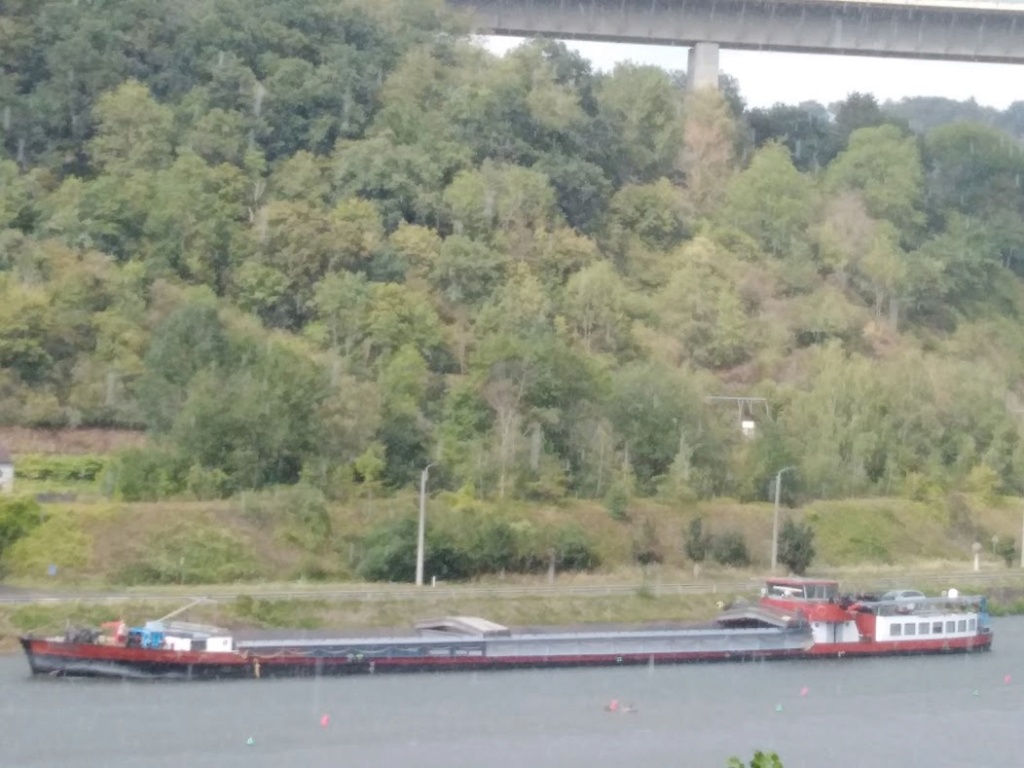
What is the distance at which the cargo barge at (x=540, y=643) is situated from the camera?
3350 cm

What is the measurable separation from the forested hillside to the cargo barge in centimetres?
795

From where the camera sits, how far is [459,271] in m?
58.2

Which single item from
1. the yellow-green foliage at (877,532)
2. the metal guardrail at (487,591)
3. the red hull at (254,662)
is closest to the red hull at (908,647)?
the red hull at (254,662)

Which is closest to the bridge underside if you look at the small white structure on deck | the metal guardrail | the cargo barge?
the metal guardrail

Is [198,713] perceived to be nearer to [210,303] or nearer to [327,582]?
[327,582]

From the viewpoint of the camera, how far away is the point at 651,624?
4122cm

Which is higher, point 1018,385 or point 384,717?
point 1018,385

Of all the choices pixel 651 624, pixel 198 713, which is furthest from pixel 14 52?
pixel 198 713

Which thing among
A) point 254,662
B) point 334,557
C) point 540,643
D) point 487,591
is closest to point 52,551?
point 334,557

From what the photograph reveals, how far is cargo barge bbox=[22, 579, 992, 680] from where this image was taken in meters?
33.5

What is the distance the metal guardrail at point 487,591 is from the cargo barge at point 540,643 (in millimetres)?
1615

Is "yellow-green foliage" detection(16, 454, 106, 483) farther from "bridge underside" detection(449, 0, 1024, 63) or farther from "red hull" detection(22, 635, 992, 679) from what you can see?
"bridge underside" detection(449, 0, 1024, 63)

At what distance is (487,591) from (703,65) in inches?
1305

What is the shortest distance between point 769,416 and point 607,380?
23.1 feet
